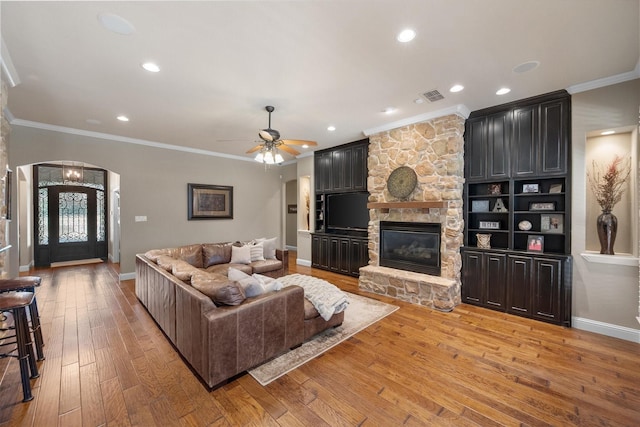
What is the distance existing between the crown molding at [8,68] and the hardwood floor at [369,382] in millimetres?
2931

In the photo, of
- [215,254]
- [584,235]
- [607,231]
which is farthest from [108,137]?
[607,231]

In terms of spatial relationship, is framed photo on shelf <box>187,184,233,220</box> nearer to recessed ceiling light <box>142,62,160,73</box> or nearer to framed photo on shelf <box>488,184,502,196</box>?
recessed ceiling light <box>142,62,160,73</box>

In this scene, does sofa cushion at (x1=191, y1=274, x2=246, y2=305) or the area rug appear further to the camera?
the area rug

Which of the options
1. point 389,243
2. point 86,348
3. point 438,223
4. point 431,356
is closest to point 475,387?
point 431,356

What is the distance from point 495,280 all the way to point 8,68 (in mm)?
6516

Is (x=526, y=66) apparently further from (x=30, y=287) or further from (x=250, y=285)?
(x=30, y=287)

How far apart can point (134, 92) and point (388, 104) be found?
11.4 ft

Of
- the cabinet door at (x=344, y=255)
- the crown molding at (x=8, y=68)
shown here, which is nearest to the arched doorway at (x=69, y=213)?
the crown molding at (x=8, y=68)

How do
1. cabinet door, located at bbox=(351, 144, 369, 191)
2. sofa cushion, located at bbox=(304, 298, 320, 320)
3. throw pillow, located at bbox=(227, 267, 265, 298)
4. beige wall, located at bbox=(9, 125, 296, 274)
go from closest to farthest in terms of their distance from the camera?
1. throw pillow, located at bbox=(227, 267, 265, 298)
2. sofa cushion, located at bbox=(304, 298, 320, 320)
3. beige wall, located at bbox=(9, 125, 296, 274)
4. cabinet door, located at bbox=(351, 144, 369, 191)

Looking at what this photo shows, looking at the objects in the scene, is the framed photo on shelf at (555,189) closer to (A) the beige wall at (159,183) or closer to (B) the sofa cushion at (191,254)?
(B) the sofa cushion at (191,254)

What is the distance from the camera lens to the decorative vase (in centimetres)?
321

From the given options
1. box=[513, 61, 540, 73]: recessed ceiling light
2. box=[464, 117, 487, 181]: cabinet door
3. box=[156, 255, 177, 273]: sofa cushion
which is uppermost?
box=[513, 61, 540, 73]: recessed ceiling light

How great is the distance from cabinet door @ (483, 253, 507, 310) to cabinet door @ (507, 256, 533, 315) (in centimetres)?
6

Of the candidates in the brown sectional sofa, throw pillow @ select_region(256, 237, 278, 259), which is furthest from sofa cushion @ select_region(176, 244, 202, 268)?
the brown sectional sofa
